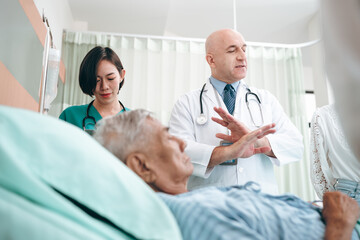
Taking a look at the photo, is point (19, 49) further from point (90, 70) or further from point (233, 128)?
point (233, 128)

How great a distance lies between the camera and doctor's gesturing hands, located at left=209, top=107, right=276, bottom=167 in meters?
1.58

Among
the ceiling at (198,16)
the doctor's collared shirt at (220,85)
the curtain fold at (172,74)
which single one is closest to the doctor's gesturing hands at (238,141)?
the doctor's collared shirt at (220,85)

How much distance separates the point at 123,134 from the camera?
111 centimetres

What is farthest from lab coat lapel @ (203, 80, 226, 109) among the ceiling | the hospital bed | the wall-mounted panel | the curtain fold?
the ceiling

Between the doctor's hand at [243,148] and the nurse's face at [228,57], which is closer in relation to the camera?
the doctor's hand at [243,148]

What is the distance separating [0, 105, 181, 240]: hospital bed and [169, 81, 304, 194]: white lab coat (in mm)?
1004

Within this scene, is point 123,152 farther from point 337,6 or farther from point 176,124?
point 176,124

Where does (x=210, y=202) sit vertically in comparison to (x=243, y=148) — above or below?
below

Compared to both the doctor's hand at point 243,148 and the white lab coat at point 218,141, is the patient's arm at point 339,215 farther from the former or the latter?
the white lab coat at point 218,141

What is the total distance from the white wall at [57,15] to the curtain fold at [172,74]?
6.1 inches

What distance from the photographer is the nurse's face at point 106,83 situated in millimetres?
1918

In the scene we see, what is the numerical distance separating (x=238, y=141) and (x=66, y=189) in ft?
3.38

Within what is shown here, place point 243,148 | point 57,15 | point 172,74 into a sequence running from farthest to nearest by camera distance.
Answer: point 172,74 → point 57,15 → point 243,148

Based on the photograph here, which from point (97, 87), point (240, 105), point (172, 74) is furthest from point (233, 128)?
point (172, 74)
